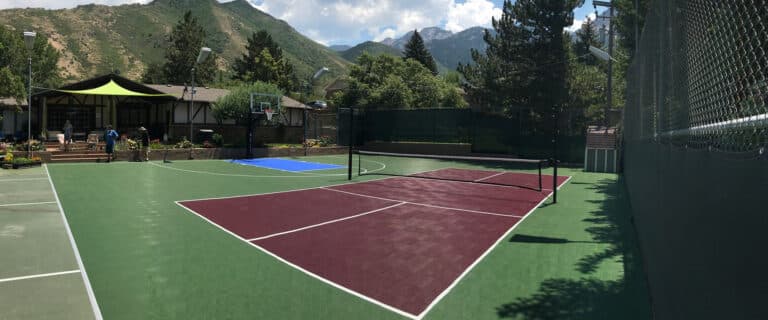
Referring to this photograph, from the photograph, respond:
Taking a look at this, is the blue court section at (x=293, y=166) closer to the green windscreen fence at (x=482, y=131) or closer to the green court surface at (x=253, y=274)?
the green windscreen fence at (x=482, y=131)

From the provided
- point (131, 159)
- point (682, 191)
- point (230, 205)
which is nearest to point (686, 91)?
point (682, 191)

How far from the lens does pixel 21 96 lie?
3319cm

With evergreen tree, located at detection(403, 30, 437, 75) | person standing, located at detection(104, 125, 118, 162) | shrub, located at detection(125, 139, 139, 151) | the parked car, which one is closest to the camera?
person standing, located at detection(104, 125, 118, 162)

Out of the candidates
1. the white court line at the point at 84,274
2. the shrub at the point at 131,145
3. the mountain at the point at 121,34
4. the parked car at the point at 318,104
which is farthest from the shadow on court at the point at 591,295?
the mountain at the point at 121,34

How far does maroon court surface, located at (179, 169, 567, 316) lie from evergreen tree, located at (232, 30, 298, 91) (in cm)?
5465

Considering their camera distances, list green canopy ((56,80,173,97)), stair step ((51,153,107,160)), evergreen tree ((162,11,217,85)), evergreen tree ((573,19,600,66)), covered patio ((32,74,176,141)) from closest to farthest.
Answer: stair step ((51,153,107,160))
green canopy ((56,80,173,97))
covered patio ((32,74,176,141))
evergreen tree ((573,19,600,66))
evergreen tree ((162,11,217,85))

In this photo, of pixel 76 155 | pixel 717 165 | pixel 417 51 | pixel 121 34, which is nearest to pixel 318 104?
pixel 76 155

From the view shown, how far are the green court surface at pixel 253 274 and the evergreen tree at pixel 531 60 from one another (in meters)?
19.4

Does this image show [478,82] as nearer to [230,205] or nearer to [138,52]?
[230,205]

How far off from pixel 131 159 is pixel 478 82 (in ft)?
77.0

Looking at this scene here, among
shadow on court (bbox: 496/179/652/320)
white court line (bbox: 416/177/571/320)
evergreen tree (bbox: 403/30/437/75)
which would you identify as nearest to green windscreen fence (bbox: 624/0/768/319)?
shadow on court (bbox: 496/179/652/320)

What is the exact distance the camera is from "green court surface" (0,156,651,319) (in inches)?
175

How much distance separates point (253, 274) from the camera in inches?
214

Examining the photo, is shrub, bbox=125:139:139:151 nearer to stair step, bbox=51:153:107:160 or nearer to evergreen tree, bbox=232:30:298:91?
stair step, bbox=51:153:107:160
